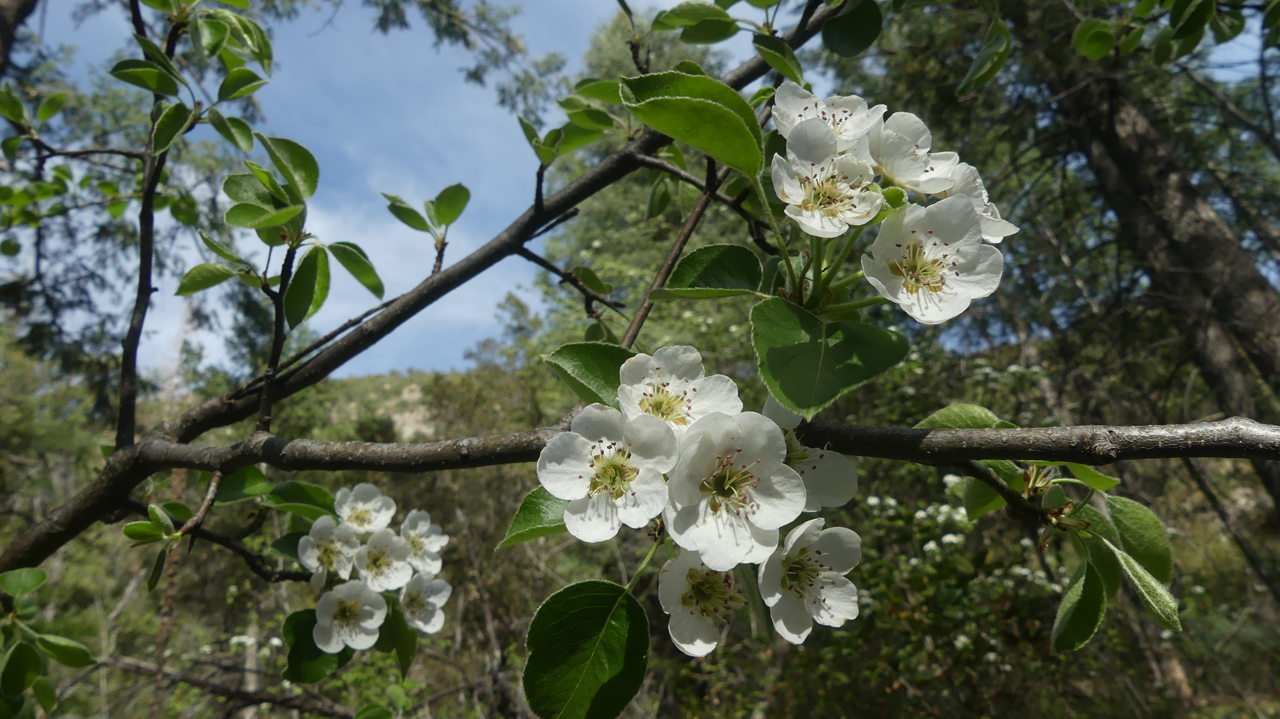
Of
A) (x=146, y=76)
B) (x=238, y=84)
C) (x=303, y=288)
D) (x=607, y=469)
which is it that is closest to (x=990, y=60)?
(x=607, y=469)

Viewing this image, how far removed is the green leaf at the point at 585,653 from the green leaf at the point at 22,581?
3.52 feet

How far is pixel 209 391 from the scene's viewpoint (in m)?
8.30

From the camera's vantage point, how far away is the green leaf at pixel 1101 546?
80 cm

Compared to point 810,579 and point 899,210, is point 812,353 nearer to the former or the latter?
point 899,210

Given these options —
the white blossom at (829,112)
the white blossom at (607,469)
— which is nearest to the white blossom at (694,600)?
the white blossom at (607,469)

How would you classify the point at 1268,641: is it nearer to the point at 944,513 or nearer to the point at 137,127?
the point at 944,513

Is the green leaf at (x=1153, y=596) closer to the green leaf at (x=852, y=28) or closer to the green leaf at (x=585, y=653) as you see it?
the green leaf at (x=585, y=653)

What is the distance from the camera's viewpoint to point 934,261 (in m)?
0.76

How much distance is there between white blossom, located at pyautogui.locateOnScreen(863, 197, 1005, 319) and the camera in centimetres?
71

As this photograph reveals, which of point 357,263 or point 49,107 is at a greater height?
point 49,107

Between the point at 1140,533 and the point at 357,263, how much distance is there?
137 cm

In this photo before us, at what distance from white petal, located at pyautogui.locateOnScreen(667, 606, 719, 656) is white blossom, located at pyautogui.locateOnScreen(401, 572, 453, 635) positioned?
79cm

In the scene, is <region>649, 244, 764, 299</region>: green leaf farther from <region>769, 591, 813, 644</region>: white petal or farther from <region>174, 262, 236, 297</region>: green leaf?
<region>174, 262, 236, 297</region>: green leaf

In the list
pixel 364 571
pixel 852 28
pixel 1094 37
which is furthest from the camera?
pixel 1094 37
